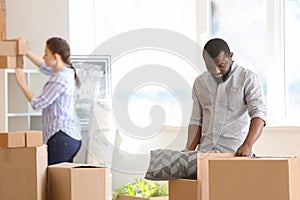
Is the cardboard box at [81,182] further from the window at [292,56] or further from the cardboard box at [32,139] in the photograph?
the window at [292,56]

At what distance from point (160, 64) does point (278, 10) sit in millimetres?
2047

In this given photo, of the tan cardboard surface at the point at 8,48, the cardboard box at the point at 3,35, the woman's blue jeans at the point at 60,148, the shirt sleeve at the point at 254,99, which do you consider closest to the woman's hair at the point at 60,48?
the tan cardboard surface at the point at 8,48

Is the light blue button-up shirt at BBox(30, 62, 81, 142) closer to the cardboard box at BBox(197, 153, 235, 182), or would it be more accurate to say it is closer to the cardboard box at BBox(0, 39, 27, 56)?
the cardboard box at BBox(0, 39, 27, 56)

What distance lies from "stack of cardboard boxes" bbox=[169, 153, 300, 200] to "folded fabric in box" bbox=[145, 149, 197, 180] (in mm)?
187

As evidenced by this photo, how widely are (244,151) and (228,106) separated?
333 millimetres

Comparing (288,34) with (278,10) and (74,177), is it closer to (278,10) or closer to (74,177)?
(278,10)

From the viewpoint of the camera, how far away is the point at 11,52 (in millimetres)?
4738

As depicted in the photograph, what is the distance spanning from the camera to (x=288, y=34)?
5.40 meters

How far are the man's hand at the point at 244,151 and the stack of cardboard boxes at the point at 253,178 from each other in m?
0.25

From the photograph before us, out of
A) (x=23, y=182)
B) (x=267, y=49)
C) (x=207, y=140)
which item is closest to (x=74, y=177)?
(x=23, y=182)

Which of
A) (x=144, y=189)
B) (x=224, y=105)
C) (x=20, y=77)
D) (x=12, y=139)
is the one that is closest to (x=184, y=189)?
(x=224, y=105)

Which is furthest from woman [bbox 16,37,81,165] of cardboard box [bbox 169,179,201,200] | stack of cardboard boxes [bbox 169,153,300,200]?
stack of cardboard boxes [bbox 169,153,300,200]

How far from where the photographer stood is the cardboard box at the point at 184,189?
3369 mm

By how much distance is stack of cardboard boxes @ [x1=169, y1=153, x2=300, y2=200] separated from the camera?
3018mm
